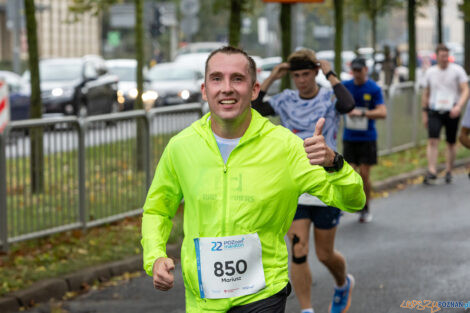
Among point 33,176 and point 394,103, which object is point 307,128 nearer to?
point 33,176

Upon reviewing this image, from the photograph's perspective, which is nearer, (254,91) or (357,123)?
(254,91)

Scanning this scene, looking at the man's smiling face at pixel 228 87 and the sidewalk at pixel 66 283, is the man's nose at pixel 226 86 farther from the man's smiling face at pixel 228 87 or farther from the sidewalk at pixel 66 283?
the sidewalk at pixel 66 283

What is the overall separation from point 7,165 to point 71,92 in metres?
15.7

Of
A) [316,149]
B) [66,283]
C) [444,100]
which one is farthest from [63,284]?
[444,100]

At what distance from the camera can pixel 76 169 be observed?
10.0m

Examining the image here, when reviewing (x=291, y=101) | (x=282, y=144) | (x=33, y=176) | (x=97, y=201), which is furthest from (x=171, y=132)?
(x=282, y=144)

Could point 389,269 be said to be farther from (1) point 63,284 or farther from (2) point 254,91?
(2) point 254,91

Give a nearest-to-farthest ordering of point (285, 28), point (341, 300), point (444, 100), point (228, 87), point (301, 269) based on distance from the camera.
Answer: point (228, 87) → point (301, 269) → point (341, 300) → point (444, 100) → point (285, 28)

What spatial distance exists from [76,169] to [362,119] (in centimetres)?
296

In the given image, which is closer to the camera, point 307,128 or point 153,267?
point 153,267

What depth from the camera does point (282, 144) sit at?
4.15m

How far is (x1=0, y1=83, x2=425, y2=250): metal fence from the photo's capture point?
9.33 metres

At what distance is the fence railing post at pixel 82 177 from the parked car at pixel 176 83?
54.6 ft

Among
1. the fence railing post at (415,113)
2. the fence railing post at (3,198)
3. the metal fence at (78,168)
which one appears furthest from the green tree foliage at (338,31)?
the fence railing post at (3,198)
